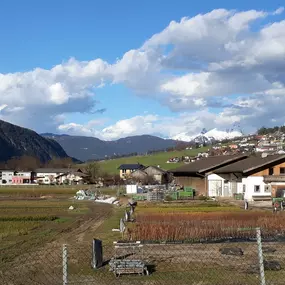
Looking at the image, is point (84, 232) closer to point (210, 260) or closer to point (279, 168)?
point (210, 260)

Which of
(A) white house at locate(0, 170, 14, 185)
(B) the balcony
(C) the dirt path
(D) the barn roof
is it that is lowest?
(C) the dirt path

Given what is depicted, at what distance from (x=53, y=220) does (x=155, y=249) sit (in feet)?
58.9

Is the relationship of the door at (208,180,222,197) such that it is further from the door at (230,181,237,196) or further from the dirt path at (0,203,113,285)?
the dirt path at (0,203,113,285)

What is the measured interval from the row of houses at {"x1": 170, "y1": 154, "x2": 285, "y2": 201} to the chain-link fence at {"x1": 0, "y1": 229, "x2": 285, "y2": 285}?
30.3m

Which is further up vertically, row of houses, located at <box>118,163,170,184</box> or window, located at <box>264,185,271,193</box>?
row of houses, located at <box>118,163,170,184</box>

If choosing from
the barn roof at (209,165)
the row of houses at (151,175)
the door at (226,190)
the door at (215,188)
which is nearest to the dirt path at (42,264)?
the door at (226,190)

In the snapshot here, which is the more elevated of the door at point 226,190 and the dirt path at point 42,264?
the door at point 226,190

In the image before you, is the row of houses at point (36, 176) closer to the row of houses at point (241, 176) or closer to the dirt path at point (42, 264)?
the row of houses at point (241, 176)

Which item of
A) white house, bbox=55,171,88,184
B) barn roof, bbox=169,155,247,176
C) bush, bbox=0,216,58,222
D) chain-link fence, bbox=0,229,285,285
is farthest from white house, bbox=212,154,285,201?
white house, bbox=55,171,88,184

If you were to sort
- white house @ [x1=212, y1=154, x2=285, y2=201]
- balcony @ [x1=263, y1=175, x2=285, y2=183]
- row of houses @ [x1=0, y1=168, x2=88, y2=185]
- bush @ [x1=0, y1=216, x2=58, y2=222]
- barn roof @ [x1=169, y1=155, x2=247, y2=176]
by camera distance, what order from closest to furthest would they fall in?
bush @ [x1=0, y1=216, x2=58, y2=222]
balcony @ [x1=263, y1=175, x2=285, y2=183]
white house @ [x1=212, y1=154, x2=285, y2=201]
barn roof @ [x1=169, y1=155, x2=247, y2=176]
row of houses @ [x1=0, y1=168, x2=88, y2=185]

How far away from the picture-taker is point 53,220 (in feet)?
118

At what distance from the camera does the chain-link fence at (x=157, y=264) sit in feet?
46.4

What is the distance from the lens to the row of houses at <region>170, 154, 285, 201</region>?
5050 cm

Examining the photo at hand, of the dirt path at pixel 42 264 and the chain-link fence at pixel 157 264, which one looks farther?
the dirt path at pixel 42 264
